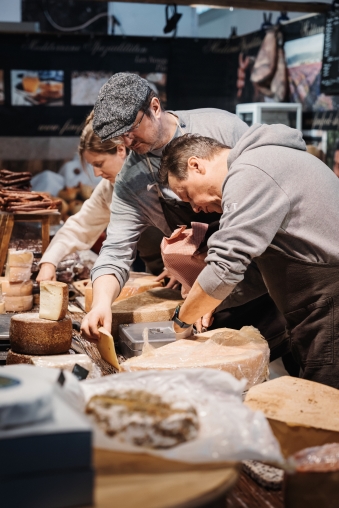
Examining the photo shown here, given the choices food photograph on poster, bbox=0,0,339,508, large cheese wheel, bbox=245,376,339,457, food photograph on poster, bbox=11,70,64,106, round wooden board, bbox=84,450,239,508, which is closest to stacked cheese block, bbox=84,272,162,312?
food photograph on poster, bbox=0,0,339,508

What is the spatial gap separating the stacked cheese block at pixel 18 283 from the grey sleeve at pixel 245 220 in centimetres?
159

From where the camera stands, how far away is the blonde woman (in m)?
3.62

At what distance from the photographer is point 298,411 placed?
1623 mm

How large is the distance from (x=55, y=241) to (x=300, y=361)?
191cm

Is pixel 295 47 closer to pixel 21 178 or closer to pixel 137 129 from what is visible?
pixel 21 178

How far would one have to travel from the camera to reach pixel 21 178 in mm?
4352

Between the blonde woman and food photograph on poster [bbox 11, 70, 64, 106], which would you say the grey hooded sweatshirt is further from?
food photograph on poster [bbox 11, 70, 64, 106]

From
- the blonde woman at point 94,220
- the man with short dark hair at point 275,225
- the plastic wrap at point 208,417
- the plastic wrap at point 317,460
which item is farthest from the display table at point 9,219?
the plastic wrap at point 317,460

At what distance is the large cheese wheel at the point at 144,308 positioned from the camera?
2.83 meters

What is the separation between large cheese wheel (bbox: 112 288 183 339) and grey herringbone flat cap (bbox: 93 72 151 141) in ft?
2.50

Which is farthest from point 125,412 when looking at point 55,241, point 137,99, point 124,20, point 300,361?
point 124,20

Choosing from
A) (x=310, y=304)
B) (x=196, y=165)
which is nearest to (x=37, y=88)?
(x=196, y=165)

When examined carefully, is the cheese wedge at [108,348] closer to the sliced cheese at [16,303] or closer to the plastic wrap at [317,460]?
the plastic wrap at [317,460]

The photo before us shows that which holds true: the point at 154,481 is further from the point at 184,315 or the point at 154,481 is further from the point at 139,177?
the point at 139,177
